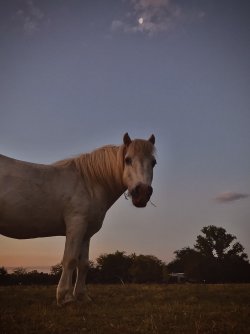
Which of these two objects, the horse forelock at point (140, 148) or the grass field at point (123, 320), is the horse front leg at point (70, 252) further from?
the horse forelock at point (140, 148)

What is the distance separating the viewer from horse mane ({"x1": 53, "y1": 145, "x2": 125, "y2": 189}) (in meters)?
7.15

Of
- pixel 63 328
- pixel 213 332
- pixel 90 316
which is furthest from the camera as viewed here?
pixel 90 316

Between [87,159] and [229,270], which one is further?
[229,270]

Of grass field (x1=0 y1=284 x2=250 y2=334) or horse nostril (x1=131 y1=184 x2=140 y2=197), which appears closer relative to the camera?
grass field (x1=0 y1=284 x2=250 y2=334)

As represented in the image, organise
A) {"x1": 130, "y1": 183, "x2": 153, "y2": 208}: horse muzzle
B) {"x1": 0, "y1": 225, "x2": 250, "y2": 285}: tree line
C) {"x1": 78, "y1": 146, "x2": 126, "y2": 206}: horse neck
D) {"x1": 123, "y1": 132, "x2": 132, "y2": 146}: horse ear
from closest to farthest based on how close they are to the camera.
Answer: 1. {"x1": 130, "y1": 183, "x2": 153, "y2": 208}: horse muzzle
2. {"x1": 123, "y1": 132, "x2": 132, "y2": 146}: horse ear
3. {"x1": 78, "y1": 146, "x2": 126, "y2": 206}: horse neck
4. {"x1": 0, "y1": 225, "x2": 250, "y2": 285}: tree line

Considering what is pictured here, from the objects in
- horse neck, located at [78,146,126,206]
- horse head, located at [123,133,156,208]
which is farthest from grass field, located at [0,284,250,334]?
horse neck, located at [78,146,126,206]

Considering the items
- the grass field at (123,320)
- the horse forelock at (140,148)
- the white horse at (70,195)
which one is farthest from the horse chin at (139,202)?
the grass field at (123,320)

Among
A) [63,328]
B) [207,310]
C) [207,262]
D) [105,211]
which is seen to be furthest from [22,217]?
[207,262]

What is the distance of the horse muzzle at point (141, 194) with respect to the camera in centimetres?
621

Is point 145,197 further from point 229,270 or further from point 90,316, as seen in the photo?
point 229,270

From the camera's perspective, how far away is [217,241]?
76750 mm

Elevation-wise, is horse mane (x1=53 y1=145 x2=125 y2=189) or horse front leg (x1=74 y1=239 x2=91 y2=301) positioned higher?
horse mane (x1=53 y1=145 x2=125 y2=189)

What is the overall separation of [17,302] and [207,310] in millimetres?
3741

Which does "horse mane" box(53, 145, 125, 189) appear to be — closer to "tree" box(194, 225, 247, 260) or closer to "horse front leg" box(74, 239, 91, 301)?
"horse front leg" box(74, 239, 91, 301)
